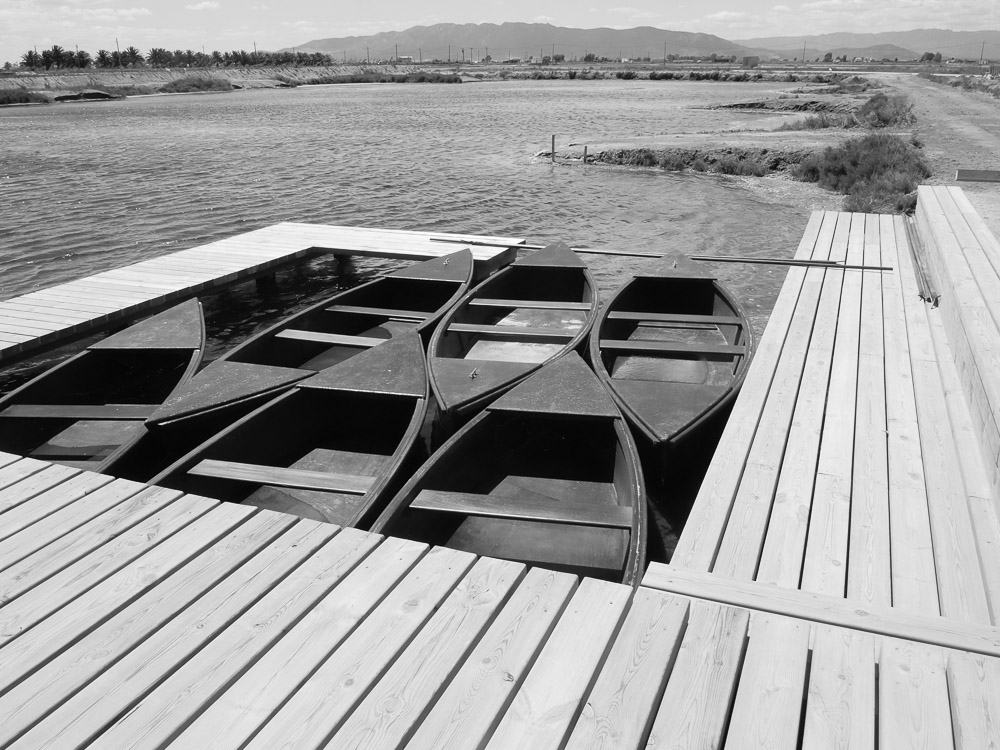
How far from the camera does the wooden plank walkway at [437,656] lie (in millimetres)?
2479

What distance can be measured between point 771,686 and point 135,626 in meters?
2.63

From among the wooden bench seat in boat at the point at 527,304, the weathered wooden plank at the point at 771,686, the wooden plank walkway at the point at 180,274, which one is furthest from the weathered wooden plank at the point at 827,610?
the wooden plank walkway at the point at 180,274

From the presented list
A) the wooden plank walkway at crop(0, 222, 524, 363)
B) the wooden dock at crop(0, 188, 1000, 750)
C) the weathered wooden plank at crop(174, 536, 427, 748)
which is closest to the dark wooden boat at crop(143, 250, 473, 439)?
the wooden plank walkway at crop(0, 222, 524, 363)

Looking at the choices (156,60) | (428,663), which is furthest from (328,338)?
(156,60)

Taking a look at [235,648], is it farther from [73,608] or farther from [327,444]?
[327,444]

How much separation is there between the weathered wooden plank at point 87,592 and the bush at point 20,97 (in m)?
74.1

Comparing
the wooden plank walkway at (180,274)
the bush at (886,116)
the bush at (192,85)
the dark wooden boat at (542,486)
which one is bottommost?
the dark wooden boat at (542,486)

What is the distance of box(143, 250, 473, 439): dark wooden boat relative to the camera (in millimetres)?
5887

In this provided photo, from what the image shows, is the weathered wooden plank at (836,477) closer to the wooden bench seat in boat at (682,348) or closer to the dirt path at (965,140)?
the wooden bench seat in boat at (682,348)

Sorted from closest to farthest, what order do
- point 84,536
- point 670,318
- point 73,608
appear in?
point 73,608 < point 84,536 < point 670,318

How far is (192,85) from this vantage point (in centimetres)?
8312

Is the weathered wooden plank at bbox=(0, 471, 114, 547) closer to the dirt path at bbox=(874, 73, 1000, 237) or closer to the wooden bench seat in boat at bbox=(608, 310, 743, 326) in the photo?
the wooden bench seat in boat at bbox=(608, 310, 743, 326)

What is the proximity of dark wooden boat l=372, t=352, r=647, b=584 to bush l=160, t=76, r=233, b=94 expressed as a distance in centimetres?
9098

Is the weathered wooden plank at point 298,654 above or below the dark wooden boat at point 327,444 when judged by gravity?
above
